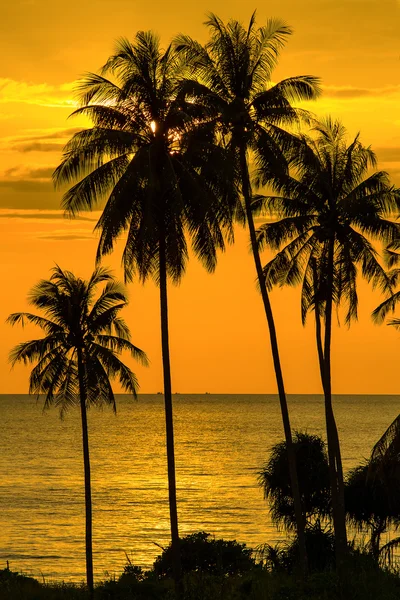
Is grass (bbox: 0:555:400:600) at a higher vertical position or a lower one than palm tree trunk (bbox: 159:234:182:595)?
lower

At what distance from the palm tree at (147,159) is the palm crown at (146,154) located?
0.11ft

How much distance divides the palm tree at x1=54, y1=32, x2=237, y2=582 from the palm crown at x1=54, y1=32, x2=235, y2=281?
0.03 meters

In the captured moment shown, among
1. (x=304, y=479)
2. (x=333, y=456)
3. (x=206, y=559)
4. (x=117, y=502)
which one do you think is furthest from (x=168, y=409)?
(x=117, y=502)

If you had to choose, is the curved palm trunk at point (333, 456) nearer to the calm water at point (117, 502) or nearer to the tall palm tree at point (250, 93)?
the tall palm tree at point (250, 93)

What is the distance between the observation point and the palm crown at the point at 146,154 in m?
32.4

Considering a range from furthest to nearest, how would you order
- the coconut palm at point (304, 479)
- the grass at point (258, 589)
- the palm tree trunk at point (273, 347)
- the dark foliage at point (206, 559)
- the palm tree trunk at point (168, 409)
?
the coconut palm at point (304, 479), the dark foliage at point (206, 559), the palm tree trunk at point (273, 347), the palm tree trunk at point (168, 409), the grass at point (258, 589)

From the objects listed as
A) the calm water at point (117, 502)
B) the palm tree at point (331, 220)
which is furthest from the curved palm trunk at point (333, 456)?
the calm water at point (117, 502)

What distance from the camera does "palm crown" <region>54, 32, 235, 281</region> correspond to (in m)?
32.4

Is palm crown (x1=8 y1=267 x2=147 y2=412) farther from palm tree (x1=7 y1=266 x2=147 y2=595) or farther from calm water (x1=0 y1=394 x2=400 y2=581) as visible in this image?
calm water (x1=0 y1=394 x2=400 y2=581)

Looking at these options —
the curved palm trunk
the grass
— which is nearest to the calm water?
the curved palm trunk

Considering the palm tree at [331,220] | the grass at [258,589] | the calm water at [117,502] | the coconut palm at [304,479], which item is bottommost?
the calm water at [117,502]

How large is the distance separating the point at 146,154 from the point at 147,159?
19 centimetres

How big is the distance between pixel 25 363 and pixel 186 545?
1157 cm

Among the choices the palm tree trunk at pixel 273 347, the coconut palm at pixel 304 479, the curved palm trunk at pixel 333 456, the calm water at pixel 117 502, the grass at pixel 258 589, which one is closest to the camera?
the grass at pixel 258 589
